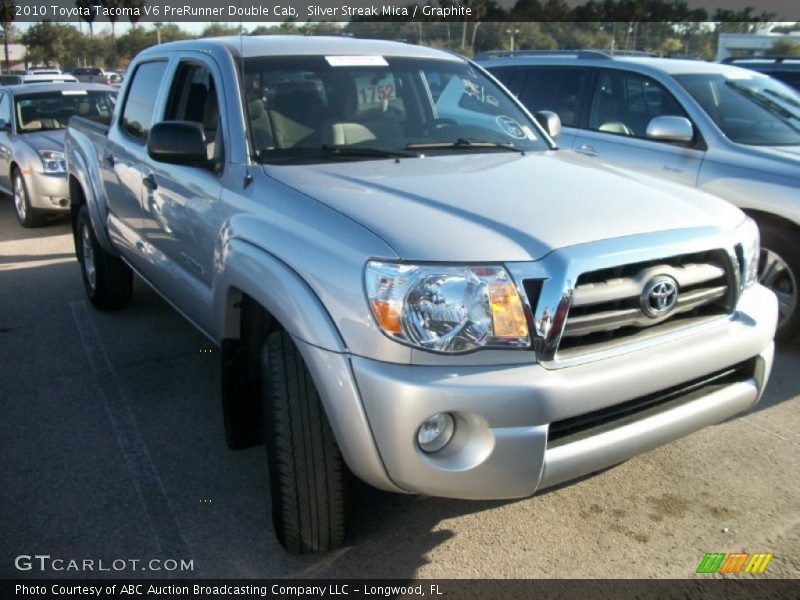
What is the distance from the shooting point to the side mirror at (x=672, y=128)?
5.21m

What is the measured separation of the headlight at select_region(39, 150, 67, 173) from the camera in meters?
8.58

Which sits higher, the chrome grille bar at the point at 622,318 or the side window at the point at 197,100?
the side window at the point at 197,100

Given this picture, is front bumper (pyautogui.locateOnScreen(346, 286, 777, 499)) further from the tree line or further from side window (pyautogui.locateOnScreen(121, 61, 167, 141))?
the tree line

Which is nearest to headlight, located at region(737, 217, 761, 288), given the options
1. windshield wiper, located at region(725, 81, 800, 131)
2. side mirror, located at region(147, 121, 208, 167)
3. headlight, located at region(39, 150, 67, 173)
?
side mirror, located at region(147, 121, 208, 167)

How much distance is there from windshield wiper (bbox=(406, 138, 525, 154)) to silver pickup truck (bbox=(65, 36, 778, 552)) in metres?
0.01

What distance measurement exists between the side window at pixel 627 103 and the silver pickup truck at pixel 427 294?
2.49 m

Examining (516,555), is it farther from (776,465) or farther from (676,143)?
(676,143)

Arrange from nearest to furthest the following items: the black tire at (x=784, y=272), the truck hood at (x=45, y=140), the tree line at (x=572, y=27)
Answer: the black tire at (x=784, y=272) < the truck hood at (x=45, y=140) < the tree line at (x=572, y=27)

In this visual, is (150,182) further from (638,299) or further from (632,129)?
(632,129)

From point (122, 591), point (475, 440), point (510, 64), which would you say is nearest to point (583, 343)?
point (475, 440)

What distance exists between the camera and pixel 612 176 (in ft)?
10.7

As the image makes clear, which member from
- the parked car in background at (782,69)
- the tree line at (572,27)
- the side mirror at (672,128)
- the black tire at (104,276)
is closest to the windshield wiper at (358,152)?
the side mirror at (672,128)

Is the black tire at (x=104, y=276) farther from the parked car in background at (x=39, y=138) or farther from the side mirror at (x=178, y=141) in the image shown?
the parked car in background at (x=39, y=138)

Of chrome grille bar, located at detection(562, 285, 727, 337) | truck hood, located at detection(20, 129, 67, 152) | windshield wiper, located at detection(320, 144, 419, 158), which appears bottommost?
truck hood, located at detection(20, 129, 67, 152)
